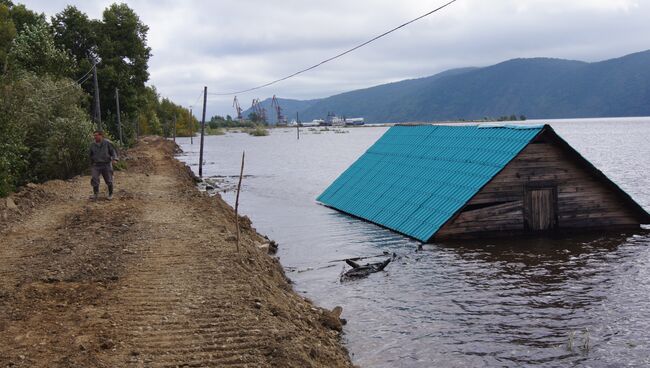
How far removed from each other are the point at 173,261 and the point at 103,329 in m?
4.39

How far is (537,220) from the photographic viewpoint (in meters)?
22.5

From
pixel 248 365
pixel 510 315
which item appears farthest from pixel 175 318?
pixel 510 315

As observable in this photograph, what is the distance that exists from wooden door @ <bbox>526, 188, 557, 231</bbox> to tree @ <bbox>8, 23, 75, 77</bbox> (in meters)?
35.8

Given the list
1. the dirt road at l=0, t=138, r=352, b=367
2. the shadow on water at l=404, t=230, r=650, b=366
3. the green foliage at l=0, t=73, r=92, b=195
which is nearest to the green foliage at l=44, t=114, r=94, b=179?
the green foliage at l=0, t=73, r=92, b=195

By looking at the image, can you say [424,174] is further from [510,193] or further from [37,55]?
[37,55]

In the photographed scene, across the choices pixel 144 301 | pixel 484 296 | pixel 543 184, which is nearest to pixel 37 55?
pixel 543 184

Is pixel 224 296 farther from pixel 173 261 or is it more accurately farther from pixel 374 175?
pixel 374 175

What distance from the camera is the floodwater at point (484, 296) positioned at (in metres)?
12.2

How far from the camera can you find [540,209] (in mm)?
22609

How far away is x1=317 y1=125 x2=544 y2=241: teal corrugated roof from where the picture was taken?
2234cm

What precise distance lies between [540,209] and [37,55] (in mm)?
38638

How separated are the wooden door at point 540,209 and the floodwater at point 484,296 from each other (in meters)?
0.79

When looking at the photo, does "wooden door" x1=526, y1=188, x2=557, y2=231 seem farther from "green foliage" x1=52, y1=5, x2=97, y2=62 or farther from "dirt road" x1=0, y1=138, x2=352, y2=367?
"green foliage" x1=52, y1=5, x2=97, y2=62

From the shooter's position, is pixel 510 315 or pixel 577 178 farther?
pixel 577 178
